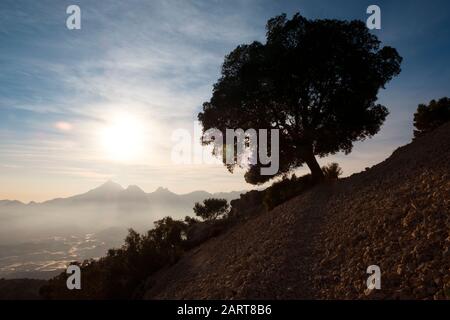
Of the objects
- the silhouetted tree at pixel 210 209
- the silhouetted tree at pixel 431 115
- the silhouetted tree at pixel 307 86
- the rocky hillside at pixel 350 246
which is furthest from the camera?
the silhouetted tree at pixel 210 209

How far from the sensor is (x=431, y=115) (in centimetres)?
3741

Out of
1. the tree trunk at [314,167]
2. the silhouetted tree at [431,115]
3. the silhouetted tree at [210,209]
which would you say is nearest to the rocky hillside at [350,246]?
the tree trunk at [314,167]

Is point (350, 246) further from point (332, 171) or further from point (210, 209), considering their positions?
point (210, 209)

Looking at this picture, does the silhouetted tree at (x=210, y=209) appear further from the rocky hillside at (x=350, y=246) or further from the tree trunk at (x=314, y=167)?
the rocky hillside at (x=350, y=246)

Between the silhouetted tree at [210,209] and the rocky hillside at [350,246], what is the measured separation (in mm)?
44039

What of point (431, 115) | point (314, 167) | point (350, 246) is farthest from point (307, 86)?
point (350, 246)

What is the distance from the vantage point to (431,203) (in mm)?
14344

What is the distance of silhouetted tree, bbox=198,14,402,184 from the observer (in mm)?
30188

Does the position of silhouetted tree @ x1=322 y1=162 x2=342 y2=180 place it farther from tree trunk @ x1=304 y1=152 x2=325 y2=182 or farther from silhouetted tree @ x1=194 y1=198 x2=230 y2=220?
silhouetted tree @ x1=194 y1=198 x2=230 y2=220

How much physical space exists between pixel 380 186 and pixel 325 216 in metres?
3.74

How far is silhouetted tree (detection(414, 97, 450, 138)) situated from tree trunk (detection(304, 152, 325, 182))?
541 inches

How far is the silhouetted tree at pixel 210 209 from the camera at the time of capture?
69300mm

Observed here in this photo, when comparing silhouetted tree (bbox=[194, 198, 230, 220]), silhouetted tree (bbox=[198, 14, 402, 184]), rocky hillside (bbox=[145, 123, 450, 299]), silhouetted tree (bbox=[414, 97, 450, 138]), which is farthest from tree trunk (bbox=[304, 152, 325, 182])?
silhouetted tree (bbox=[194, 198, 230, 220])

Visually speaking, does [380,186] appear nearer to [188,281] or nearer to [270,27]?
[188,281]
